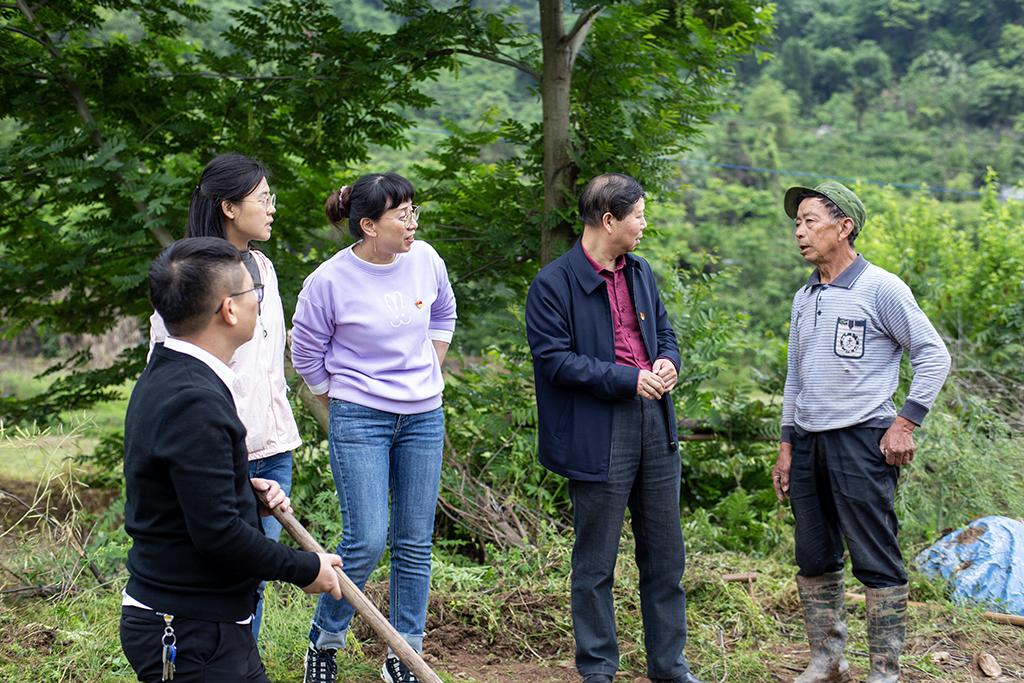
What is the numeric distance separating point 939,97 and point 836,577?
58.5 m

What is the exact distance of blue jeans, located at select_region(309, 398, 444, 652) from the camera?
9.62 feet

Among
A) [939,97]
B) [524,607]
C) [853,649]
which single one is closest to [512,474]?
[524,607]

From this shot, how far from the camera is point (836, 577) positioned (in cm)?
342

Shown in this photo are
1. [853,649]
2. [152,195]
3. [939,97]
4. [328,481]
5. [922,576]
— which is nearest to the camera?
[853,649]

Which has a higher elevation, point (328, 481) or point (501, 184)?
point (501, 184)

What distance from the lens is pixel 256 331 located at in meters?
2.62

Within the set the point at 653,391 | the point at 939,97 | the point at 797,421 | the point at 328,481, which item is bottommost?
the point at 328,481

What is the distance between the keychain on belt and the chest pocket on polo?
267 cm

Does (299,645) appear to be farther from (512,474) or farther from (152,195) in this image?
(152,195)

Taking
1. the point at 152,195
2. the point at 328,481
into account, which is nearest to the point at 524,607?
the point at 328,481

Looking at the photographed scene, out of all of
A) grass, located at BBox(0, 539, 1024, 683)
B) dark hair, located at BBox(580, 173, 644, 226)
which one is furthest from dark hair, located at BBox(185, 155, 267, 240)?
grass, located at BBox(0, 539, 1024, 683)

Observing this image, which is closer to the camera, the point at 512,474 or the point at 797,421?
the point at 797,421

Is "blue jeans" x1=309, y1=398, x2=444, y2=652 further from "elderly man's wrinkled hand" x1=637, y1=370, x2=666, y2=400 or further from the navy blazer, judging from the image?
"elderly man's wrinkled hand" x1=637, y1=370, x2=666, y2=400

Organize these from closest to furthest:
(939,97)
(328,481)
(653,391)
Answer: (653,391) → (328,481) → (939,97)
